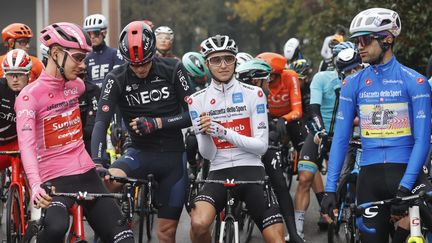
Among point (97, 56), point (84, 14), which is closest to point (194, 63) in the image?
point (97, 56)

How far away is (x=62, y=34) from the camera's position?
671 centimetres

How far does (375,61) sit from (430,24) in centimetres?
1102

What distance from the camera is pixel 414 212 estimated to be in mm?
6332

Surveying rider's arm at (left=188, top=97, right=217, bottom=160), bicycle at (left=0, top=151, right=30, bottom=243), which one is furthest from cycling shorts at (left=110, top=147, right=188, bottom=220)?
bicycle at (left=0, top=151, right=30, bottom=243)

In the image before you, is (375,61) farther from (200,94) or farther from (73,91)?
(73,91)

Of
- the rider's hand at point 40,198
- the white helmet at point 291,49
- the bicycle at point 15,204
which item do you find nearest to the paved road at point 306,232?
the bicycle at point 15,204

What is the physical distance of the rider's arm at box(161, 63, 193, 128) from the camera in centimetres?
789

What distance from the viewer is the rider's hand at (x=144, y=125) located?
780 centimetres

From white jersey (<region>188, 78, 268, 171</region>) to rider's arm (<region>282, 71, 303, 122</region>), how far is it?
3.31 metres

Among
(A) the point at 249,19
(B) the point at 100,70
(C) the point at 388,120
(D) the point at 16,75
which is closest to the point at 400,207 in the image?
(C) the point at 388,120

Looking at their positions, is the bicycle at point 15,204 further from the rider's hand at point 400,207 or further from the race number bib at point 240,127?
the rider's hand at point 400,207

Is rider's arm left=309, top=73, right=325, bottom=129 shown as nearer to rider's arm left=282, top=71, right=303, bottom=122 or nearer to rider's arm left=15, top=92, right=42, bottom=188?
rider's arm left=282, top=71, right=303, bottom=122

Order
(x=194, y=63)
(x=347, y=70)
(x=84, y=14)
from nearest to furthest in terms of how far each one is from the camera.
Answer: (x=347, y=70), (x=194, y=63), (x=84, y=14)

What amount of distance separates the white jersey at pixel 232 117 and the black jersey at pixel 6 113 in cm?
258
